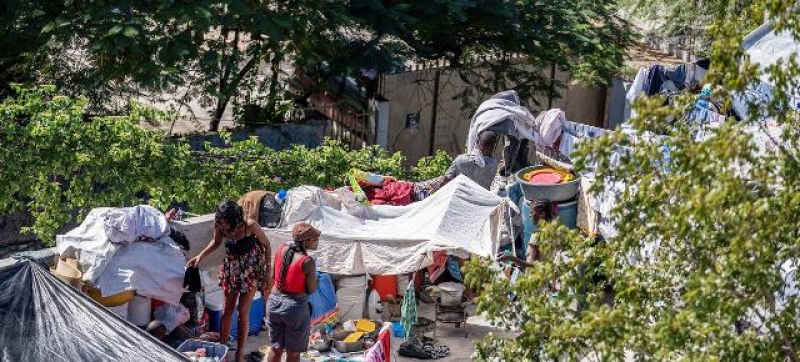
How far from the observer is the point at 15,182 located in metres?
12.9

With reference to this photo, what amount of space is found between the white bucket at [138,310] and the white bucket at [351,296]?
75.6 inches

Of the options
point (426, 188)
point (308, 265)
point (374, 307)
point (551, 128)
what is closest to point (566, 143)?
point (551, 128)

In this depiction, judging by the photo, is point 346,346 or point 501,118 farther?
→ point 501,118

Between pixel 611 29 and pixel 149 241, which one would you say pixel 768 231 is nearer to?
pixel 149 241

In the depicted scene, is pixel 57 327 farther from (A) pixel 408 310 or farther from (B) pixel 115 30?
(B) pixel 115 30

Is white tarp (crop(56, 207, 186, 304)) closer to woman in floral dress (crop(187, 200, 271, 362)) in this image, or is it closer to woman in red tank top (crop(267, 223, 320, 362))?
woman in floral dress (crop(187, 200, 271, 362))

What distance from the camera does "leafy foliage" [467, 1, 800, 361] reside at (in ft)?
18.2

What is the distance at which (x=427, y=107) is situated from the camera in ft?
65.3

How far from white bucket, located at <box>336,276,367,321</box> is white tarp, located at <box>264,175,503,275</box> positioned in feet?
0.36

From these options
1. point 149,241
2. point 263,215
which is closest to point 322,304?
point 263,215

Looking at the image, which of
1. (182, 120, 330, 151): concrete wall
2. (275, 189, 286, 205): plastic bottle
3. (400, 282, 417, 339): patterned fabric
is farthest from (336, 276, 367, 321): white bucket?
(182, 120, 330, 151): concrete wall

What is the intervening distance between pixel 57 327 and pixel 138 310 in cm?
170

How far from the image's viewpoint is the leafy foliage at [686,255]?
5543 millimetres

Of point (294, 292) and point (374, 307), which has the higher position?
point (294, 292)
